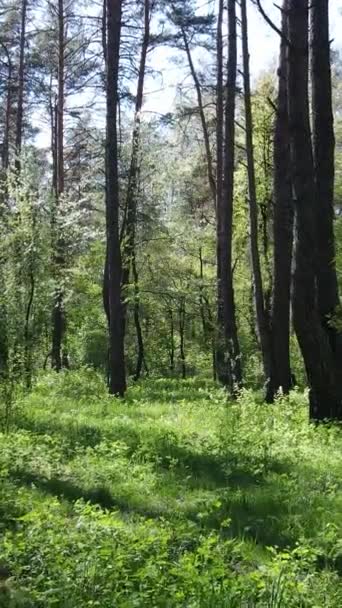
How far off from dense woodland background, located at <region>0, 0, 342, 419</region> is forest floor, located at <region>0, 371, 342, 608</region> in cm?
137

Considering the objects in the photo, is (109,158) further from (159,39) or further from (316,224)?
(159,39)

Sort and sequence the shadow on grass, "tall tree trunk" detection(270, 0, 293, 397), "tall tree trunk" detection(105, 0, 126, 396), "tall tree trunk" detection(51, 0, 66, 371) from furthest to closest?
"tall tree trunk" detection(51, 0, 66, 371) → "tall tree trunk" detection(105, 0, 126, 396) → "tall tree trunk" detection(270, 0, 293, 397) → the shadow on grass

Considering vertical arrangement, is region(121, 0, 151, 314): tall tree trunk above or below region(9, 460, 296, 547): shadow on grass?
above

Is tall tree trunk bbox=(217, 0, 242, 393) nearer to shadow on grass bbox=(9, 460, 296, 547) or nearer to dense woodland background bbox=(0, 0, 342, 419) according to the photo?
dense woodland background bbox=(0, 0, 342, 419)

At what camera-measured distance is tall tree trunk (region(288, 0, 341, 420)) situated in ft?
29.0

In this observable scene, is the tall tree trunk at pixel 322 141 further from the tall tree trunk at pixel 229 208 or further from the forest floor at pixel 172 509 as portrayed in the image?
the tall tree trunk at pixel 229 208

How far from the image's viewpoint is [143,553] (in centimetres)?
418

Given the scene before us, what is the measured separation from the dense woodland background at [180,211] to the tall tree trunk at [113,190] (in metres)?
0.03

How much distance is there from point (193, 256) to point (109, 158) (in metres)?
14.1

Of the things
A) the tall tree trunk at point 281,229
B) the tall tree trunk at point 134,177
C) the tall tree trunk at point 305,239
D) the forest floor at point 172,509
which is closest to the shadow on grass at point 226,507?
the forest floor at point 172,509

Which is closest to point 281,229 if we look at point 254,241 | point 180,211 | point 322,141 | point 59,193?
point 254,241

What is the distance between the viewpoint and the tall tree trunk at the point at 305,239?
348 inches

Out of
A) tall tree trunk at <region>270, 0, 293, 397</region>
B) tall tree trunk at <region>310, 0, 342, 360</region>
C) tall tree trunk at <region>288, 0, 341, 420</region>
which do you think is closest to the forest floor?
tall tree trunk at <region>288, 0, 341, 420</region>

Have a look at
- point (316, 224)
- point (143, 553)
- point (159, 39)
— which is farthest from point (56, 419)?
point (159, 39)
